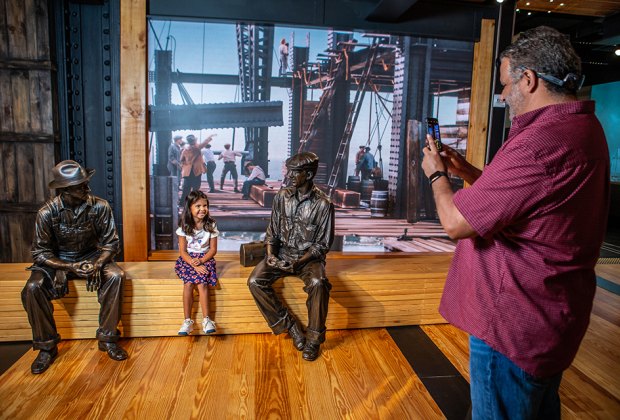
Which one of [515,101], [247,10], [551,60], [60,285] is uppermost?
[247,10]

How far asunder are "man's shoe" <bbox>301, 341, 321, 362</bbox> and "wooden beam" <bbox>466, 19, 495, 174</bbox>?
2.94 m

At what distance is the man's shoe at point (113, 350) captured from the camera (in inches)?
131

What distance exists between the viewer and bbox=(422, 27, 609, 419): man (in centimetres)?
141

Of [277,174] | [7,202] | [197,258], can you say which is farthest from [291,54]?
[7,202]

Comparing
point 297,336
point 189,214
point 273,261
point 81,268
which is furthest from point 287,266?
point 81,268

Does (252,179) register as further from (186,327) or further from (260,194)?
(186,327)

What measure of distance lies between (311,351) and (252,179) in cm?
235

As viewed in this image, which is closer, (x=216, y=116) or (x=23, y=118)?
(x=23, y=118)

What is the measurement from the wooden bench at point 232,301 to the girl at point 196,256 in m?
0.12

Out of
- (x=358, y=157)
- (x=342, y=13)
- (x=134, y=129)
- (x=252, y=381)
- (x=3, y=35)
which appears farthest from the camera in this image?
(x=358, y=157)

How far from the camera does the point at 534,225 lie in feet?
4.76

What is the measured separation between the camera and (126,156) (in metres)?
4.46

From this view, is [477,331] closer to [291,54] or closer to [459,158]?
[459,158]

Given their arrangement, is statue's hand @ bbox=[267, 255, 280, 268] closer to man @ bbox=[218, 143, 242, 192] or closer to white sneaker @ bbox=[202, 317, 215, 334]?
white sneaker @ bbox=[202, 317, 215, 334]
